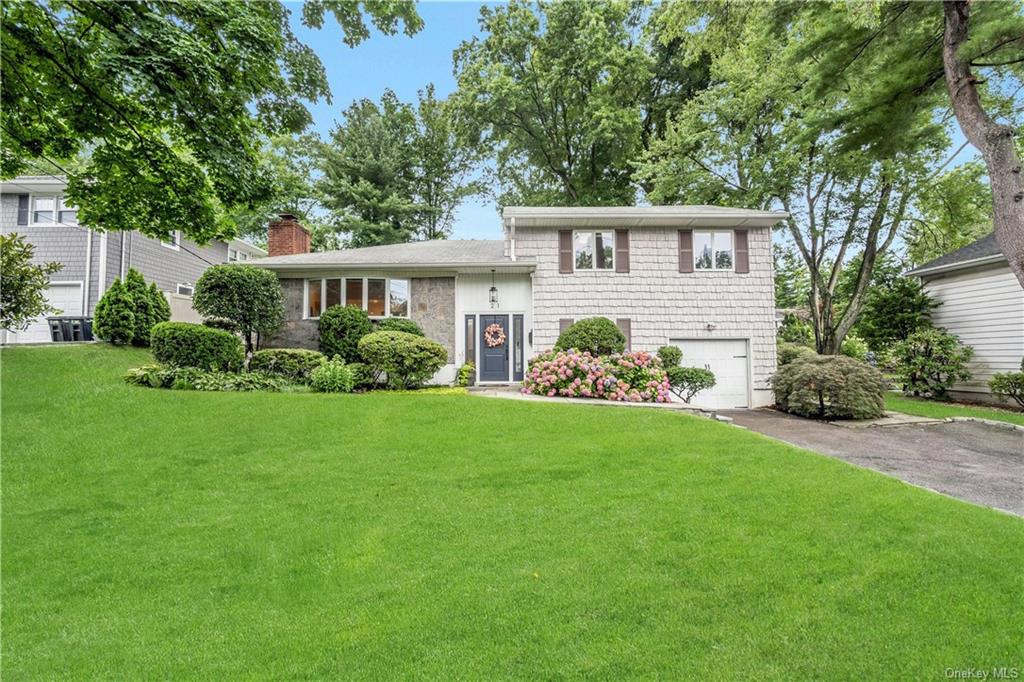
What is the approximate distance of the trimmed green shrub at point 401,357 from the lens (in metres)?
10.7

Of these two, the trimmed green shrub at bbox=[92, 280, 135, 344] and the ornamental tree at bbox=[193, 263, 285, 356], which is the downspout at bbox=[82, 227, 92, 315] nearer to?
the trimmed green shrub at bbox=[92, 280, 135, 344]

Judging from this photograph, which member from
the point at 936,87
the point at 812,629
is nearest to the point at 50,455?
the point at 812,629

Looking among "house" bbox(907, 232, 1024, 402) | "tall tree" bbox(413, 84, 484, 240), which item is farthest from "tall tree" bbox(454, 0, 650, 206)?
"house" bbox(907, 232, 1024, 402)

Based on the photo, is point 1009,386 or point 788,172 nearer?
point 1009,386

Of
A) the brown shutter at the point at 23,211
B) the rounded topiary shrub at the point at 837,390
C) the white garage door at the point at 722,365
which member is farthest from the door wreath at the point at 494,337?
the brown shutter at the point at 23,211

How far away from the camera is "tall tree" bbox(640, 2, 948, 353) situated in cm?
1495

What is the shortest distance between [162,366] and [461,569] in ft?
30.2

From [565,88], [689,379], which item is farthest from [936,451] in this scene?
[565,88]

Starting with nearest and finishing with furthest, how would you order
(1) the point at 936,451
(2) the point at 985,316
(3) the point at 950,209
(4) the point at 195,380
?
(1) the point at 936,451 → (4) the point at 195,380 → (2) the point at 985,316 → (3) the point at 950,209

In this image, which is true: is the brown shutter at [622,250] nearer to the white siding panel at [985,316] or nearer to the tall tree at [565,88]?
the tall tree at [565,88]

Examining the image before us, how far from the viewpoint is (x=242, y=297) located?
10992mm

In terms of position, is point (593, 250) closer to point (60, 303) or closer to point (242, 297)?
point (242, 297)

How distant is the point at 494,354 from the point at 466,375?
3.24ft

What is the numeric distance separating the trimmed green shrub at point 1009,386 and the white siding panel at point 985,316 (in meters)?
0.82
